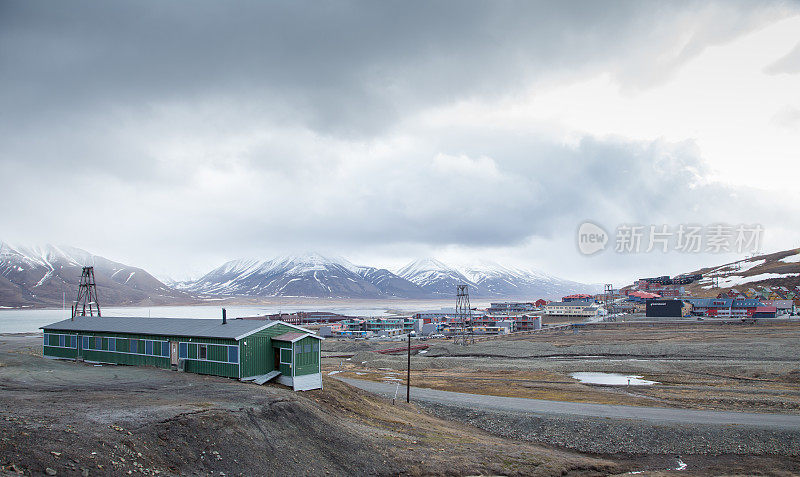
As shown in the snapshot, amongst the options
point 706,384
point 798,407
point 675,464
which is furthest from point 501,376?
point 675,464

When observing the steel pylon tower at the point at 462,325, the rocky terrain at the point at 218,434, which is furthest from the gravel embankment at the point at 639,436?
the steel pylon tower at the point at 462,325

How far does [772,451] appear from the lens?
30969 millimetres

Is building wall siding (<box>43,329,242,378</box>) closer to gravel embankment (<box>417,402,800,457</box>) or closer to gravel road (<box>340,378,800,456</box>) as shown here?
gravel road (<box>340,378,800,456</box>)

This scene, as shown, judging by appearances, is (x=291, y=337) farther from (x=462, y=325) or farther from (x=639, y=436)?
(x=462, y=325)

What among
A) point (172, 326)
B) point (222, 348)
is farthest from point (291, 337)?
point (172, 326)

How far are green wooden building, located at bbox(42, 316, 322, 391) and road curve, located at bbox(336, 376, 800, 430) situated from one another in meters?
15.1

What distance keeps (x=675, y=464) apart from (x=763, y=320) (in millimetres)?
142183

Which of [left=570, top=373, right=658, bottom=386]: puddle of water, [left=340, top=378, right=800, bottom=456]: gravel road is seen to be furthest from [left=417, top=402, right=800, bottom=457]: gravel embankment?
[left=570, top=373, right=658, bottom=386]: puddle of water

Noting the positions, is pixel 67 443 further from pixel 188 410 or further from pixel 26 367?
pixel 26 367

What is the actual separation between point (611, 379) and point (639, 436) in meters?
30.8

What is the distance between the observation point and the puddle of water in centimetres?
5827

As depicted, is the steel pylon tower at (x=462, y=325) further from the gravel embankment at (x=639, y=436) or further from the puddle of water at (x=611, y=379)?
the gravel embankment at (x=639, y=436)

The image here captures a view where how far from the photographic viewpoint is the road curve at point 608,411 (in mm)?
35812

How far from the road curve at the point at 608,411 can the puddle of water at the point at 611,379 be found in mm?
17363
